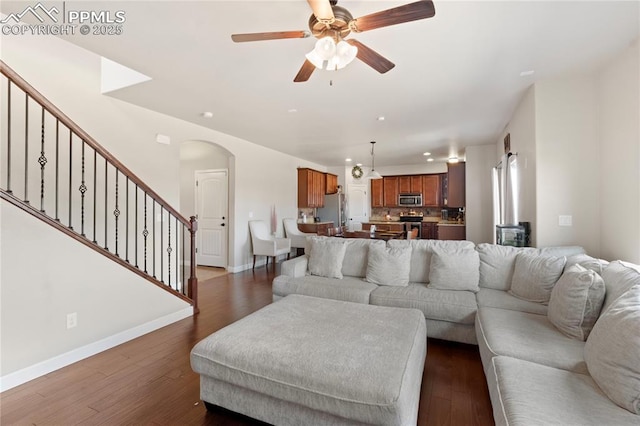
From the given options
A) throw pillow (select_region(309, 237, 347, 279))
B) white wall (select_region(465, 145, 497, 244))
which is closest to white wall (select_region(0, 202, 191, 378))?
throw pillow (select_region(309, 237, 347, 279))

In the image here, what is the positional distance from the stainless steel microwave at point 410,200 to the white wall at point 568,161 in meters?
5.47

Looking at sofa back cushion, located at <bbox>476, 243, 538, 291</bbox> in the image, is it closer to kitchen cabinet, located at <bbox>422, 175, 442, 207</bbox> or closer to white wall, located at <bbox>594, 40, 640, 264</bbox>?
white wall, located at <bbox>594, 40, 640, 264</bbox>

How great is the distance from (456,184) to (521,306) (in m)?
5.08

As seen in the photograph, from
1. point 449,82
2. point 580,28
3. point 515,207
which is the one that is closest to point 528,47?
point 580,28

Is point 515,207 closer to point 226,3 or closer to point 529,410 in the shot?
point 529,410

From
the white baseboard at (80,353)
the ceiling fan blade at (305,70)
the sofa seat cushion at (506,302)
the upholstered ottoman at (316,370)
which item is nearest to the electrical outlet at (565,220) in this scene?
the sofa seat cushion at (506,302)

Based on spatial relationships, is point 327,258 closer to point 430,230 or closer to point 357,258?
point 357,258

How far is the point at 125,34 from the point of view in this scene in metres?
2.29

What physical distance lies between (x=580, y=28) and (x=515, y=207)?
2464 millimetres

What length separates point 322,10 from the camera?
5.46ft

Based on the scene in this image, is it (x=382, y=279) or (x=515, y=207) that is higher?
(x=515, y=207)

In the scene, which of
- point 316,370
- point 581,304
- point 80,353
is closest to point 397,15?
point 316,370

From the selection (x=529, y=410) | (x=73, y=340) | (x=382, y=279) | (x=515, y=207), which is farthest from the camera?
(x=515, y=207)

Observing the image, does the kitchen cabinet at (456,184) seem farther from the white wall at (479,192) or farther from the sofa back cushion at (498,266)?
the sofa back cushion at (498,266)
